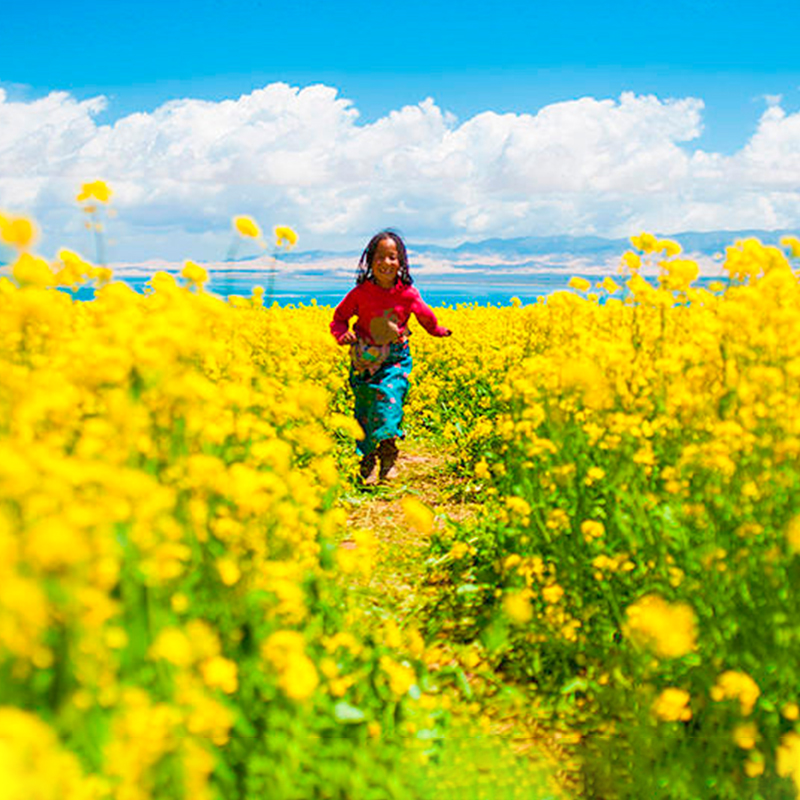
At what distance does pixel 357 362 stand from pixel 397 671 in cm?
363

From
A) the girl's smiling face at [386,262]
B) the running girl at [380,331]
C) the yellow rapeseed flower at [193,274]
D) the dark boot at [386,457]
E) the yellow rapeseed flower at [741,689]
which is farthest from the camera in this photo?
the dark boot at [386,457]

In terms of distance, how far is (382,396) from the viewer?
5.75 meters

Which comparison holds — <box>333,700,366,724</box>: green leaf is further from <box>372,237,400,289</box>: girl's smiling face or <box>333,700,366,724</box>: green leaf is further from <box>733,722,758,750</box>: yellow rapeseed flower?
<box>372,237,400,289</box>: girl's smiling face

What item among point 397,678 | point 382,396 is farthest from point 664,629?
point 382,396

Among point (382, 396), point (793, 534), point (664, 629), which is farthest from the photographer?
point (382, 396)

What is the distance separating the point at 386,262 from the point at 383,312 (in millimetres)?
363

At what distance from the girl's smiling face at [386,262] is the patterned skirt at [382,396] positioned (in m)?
0.47

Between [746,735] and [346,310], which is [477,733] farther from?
[346,310]

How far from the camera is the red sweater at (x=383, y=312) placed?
18.9 feet

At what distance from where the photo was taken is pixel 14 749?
A: 3.84 ft

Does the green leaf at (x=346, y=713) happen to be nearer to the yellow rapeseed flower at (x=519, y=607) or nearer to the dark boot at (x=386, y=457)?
the yellow rapeseed flower at (x=519, y=607)

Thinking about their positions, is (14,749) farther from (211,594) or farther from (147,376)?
(147,376)

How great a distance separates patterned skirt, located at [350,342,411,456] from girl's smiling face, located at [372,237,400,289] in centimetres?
47

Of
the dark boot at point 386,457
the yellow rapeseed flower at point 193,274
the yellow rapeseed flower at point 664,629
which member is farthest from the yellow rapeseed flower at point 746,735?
the dark boot at point 386,457
